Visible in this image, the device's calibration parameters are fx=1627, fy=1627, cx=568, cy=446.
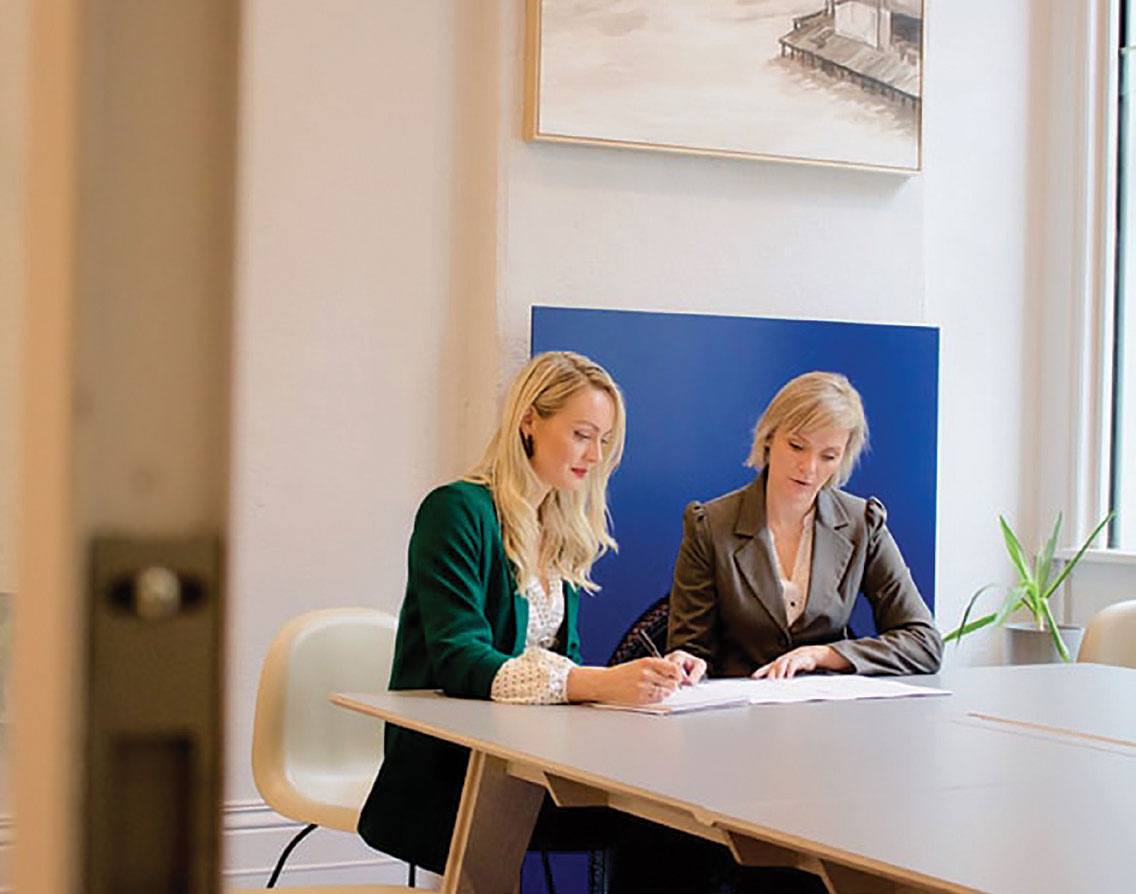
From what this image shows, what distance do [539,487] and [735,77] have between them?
82.0 inches

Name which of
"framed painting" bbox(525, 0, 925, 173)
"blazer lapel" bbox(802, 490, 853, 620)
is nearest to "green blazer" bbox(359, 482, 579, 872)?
"blazer lapel" bbox(802, 490, 853, 620)

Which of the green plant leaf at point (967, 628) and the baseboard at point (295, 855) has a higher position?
the green plant leaf at point (967, 628)

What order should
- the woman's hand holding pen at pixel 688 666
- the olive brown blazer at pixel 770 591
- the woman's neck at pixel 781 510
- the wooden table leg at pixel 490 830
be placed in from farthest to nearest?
the woman's neck at pixel 781 510, the olive brown blazer at pixel 770 591, the woman's hand holding pen at pixel 688 666, the wooden table leg at pixel 490 830

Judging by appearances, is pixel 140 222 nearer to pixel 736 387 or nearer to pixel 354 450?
pixel 354 450

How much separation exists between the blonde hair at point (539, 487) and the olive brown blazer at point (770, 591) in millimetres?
457

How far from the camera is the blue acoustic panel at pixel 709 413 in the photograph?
4.46 m

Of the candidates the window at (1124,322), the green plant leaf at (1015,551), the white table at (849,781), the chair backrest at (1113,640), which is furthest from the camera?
the window at (1124,322)

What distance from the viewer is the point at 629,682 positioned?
2.63 m

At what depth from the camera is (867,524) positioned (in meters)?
3.56

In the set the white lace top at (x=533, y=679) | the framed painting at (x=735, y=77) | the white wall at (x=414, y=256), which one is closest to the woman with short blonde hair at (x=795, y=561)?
the white lace top at (x=533, y=679)

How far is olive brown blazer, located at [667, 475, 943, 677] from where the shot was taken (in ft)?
11.1

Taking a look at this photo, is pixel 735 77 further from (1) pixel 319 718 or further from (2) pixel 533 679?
(2) pixel 533 679

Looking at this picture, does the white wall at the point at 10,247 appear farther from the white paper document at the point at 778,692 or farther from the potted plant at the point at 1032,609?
the potted plant at the point at 1032,609

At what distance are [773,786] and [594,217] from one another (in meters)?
2.79
